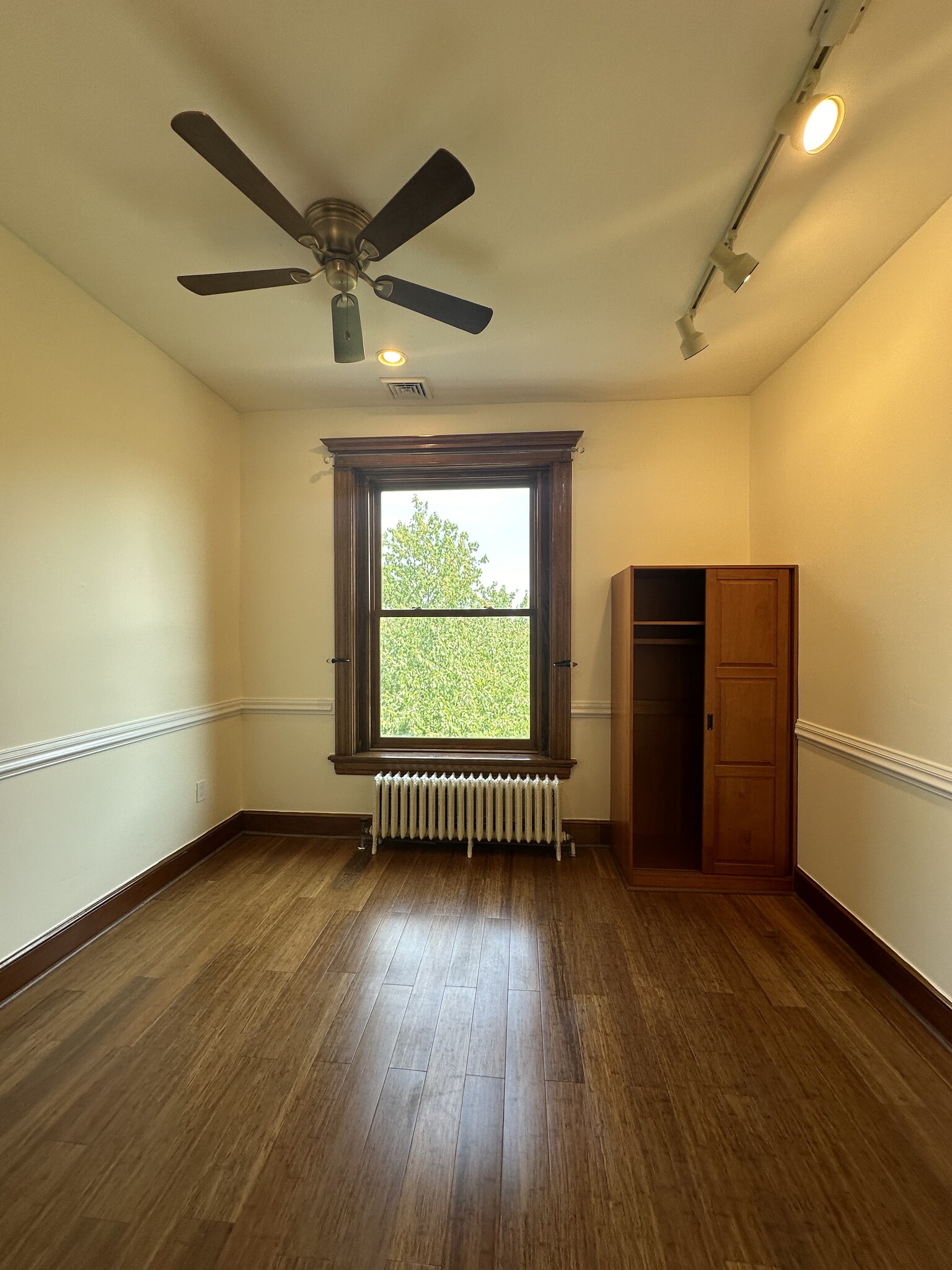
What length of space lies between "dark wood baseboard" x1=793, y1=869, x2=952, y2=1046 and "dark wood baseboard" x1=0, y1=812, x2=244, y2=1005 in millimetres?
3222

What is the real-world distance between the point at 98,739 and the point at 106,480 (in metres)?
1.16

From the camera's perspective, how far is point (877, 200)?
67.6 inches

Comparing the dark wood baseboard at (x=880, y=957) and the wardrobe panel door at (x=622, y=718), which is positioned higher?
the wardrobe panel door at (x=622, y=718)

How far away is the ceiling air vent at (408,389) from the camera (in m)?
2.97

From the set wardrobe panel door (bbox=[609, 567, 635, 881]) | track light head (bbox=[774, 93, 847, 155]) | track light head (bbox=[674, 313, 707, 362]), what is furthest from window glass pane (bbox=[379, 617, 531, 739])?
track light head (bbox=[774, 93, 847, 155])

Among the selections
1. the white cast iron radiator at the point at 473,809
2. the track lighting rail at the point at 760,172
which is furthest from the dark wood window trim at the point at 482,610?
the track lighting rail at the point at 760,172

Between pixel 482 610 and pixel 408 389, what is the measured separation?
1395mm

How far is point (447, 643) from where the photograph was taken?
3.44 metres

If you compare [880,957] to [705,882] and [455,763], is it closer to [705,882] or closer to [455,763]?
[705,882]

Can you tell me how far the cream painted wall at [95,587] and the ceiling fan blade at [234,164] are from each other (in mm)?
1192

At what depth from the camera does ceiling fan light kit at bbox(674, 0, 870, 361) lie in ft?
3.85

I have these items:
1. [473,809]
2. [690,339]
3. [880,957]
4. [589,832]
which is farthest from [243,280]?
[880,957]

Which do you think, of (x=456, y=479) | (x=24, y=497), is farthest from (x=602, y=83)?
(x=24, y=497)

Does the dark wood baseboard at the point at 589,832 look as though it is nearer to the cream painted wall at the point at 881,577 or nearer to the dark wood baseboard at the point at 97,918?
the cream painted wall at the point at 881,577
